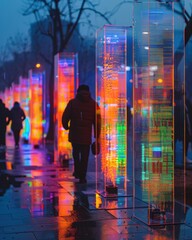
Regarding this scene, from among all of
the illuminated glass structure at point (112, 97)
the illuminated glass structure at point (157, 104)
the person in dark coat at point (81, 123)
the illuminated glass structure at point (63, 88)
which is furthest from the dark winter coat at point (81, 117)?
the illuminated glass structure at point (157, 104)

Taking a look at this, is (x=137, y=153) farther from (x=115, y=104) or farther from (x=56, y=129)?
(x=56, y=129)

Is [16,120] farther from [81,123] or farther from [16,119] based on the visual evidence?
[81,123]

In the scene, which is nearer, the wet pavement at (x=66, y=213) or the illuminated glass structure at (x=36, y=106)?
the wet pavement at (x=66, y=213)

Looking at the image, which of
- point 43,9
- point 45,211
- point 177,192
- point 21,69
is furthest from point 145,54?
point 21,69

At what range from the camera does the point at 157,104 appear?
22.8 feet

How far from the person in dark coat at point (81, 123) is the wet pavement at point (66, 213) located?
53 cm

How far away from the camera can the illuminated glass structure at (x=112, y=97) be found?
29.3 ft

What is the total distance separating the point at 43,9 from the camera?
25.4 meters

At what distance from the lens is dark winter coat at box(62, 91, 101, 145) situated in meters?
Result: 11.0

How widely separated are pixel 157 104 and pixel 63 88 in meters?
8.21

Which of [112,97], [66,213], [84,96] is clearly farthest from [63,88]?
[66,213]

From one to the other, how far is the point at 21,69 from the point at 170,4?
45.9 meters

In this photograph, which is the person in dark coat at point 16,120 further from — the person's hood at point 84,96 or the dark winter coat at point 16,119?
the person's hood at point 84,96

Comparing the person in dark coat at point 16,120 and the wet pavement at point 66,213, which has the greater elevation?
the person in dark coat at point 16,120
